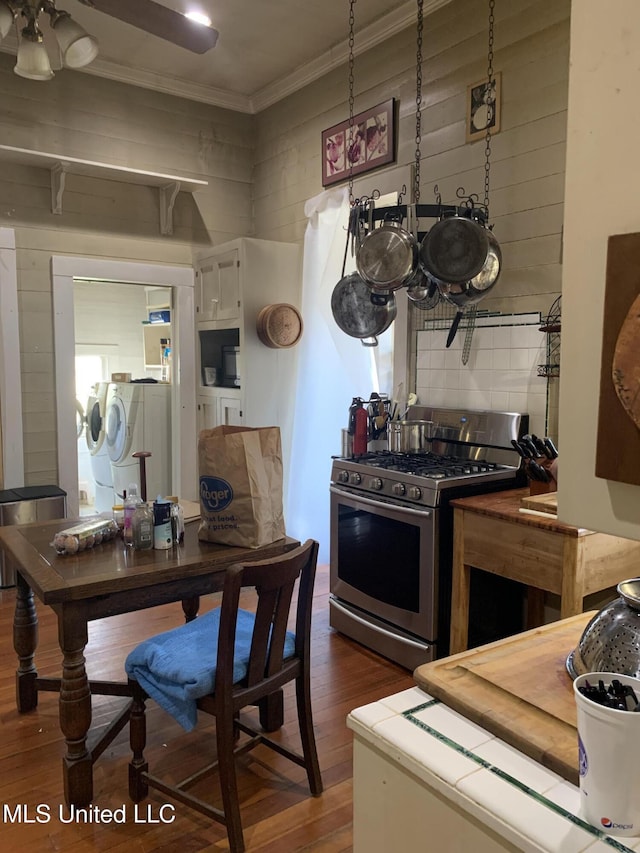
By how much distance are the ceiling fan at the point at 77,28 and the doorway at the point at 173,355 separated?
1.93 meters

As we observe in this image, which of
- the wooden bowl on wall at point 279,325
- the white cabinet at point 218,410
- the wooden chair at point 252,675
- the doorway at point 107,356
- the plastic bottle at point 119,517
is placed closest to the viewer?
the wooden chair at point 252,675

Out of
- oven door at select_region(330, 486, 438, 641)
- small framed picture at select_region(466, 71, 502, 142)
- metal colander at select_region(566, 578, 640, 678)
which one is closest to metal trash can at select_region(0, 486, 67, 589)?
oven door at select_region(330, 486, 438, 641)

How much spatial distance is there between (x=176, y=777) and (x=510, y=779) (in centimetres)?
155

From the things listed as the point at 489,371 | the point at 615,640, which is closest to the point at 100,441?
the point at 489,371

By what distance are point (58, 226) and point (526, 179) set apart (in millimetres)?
2809

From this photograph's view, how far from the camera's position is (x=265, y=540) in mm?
2066

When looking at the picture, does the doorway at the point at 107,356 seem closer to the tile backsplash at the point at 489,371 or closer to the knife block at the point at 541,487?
the tile backsplash at the point at 489,371

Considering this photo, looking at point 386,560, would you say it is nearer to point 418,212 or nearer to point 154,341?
point 418,212

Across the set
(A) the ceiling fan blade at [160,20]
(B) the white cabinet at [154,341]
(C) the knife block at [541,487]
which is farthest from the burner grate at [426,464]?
(B) the white cabinet at [154,341]

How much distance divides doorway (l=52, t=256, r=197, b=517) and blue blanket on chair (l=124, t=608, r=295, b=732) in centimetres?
237

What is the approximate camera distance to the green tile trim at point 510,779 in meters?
0.80

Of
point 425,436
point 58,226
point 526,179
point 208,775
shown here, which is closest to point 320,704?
point 208,775

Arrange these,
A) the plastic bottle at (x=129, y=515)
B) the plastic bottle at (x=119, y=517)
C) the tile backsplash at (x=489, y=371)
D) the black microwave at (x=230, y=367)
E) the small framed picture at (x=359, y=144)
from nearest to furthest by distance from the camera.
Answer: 1. the plastic bottle at (x=129, y=515)
2. the plastic bottle at (x=119, y=517)
3. the tile backsplash at (x=489, y=371)
4. the small framed picture at (x=359, y=144)
5. the black microwave at (x=230, y=367)

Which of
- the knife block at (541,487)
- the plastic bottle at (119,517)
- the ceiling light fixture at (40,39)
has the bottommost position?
the plastic bottle at (119,517)
